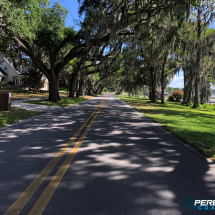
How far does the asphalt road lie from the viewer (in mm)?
2623

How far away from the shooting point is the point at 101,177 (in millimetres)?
3455

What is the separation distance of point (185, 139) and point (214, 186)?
3.21m

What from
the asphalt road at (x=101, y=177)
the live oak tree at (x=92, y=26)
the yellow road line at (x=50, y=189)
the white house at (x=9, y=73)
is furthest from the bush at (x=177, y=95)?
the yellow road line at (x=50, y=189)

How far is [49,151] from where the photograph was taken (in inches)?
189

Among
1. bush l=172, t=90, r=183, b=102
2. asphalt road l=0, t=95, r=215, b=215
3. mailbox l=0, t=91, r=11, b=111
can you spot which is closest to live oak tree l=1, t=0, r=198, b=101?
mailbox l=0, t=91, r=11, b=111

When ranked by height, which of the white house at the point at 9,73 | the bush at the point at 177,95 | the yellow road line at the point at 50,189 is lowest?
the yellow road line at the point at 50,189

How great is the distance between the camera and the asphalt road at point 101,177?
2623 mm

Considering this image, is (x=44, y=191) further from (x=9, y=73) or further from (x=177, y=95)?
(x=177, y=95)

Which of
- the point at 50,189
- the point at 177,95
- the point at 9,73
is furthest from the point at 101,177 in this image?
the point at 9,73

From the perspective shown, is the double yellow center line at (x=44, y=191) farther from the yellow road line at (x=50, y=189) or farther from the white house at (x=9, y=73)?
the white house at (x=9, y=73)

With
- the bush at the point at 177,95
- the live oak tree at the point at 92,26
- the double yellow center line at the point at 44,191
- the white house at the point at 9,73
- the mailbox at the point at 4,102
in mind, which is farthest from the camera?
the bush at the point at 177,95

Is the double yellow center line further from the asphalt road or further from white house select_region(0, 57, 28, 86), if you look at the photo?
white house select_region(0, 57, 28, 86)

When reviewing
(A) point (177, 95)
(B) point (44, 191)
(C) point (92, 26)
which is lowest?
(B) point (44, 191)

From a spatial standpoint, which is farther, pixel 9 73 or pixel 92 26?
pixel 9 73
